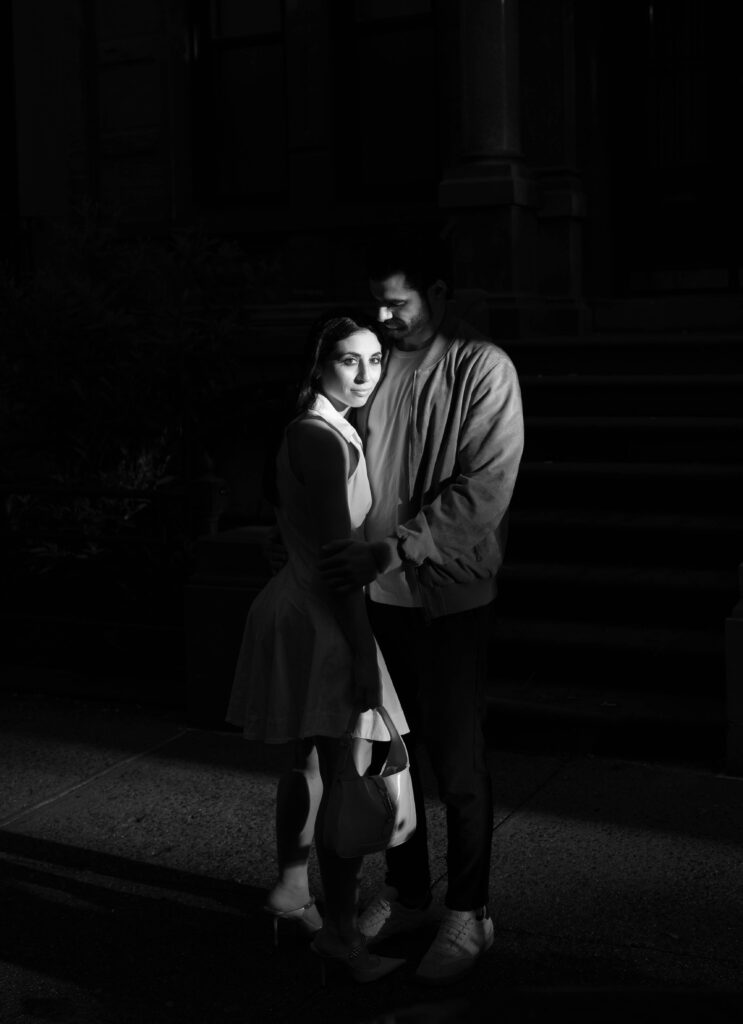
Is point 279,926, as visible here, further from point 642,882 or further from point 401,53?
point 401,53

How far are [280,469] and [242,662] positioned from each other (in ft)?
1.98

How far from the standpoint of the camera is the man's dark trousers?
4.11 meters

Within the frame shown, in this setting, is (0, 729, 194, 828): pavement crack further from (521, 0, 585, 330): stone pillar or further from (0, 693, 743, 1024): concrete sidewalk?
(521, 0, 585, 330): stone pillar

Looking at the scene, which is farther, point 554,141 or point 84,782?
point 554,141

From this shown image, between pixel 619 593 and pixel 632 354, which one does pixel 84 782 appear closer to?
pixel 619 593

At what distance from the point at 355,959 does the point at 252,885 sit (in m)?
0.85

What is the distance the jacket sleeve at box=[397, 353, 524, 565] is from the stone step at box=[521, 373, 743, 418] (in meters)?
4.04

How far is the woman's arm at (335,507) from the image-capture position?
12.8 feet

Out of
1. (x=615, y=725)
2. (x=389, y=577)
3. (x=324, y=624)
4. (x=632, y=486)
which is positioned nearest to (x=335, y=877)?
(x=324, y=624)

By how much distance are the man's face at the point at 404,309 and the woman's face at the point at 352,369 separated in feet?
0.37

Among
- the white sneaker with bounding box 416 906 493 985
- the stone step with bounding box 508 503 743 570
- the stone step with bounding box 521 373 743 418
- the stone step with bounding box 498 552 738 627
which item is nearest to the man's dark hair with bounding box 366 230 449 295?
the white sneaker with bounding box 416 906 493 985

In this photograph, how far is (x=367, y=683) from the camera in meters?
3.96

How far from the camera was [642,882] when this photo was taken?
15.8ft

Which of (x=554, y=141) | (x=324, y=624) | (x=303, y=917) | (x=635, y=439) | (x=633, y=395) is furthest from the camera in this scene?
(x=554, y=141)
